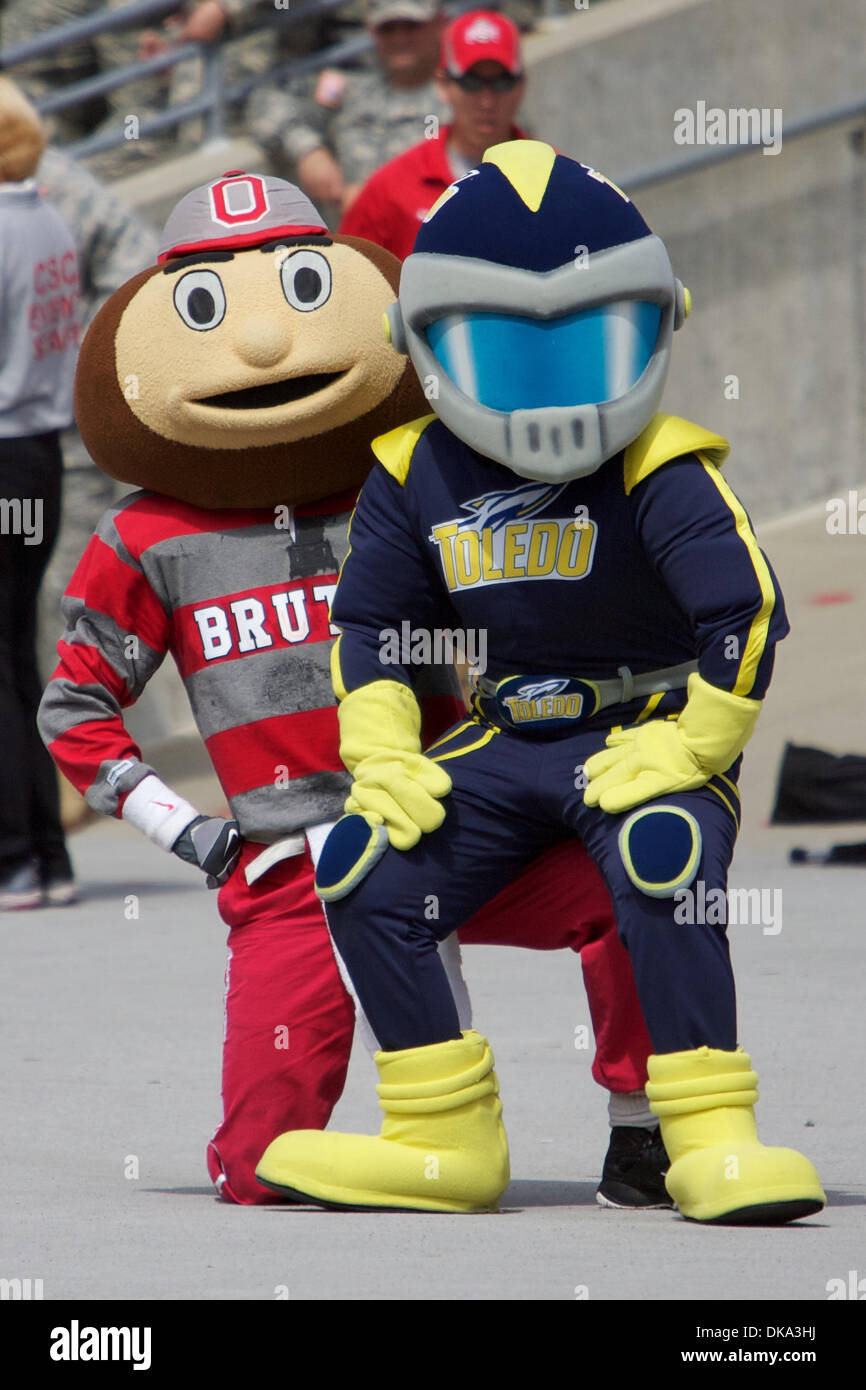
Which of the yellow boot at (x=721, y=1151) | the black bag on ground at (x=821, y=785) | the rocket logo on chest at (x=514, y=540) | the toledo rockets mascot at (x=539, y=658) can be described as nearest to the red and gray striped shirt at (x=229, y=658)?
the toledo rockets mascot at (x=539, y=658)

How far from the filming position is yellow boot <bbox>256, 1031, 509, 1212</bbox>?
3178 millimetres

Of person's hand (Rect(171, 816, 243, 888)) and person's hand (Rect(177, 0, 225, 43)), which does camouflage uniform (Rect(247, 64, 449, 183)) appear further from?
person's hand (Rect(171, 816, 243, 888))

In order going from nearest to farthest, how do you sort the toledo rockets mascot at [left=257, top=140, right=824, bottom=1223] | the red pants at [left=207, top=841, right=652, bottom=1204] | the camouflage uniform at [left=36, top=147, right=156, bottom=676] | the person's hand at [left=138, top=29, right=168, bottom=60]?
the toledo rockets mascot at [left=257, top=140, right=824, bottom=1223]
the red pants at [left=207, top=841, right=652, bottom=1204]
the camouflage uniform at [left=36, top=147, right=156, bottom=676]
the person's hand at [left=138, top=29, right=168, bottom=60]

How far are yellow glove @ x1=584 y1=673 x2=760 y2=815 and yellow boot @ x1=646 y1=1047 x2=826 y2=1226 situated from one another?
35 centimetres

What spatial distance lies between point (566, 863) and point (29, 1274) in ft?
3.22

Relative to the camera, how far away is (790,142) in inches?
392

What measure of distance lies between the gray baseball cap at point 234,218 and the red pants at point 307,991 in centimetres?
94

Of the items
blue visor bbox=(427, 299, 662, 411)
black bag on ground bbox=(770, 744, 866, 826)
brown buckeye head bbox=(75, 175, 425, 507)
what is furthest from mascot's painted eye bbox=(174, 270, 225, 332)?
black bag on ground bbox=(770, 744, 866, 826)

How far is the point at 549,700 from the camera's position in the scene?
10.9 feet

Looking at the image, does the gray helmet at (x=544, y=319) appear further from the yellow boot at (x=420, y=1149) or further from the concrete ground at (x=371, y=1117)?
the concrete ground at (x=371, y=1117)

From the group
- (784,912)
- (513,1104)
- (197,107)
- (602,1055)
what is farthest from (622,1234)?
(197,107)

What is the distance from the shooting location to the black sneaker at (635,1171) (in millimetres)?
3324

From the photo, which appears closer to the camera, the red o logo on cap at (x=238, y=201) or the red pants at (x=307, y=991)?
the red pants at (x=307, y=991)
